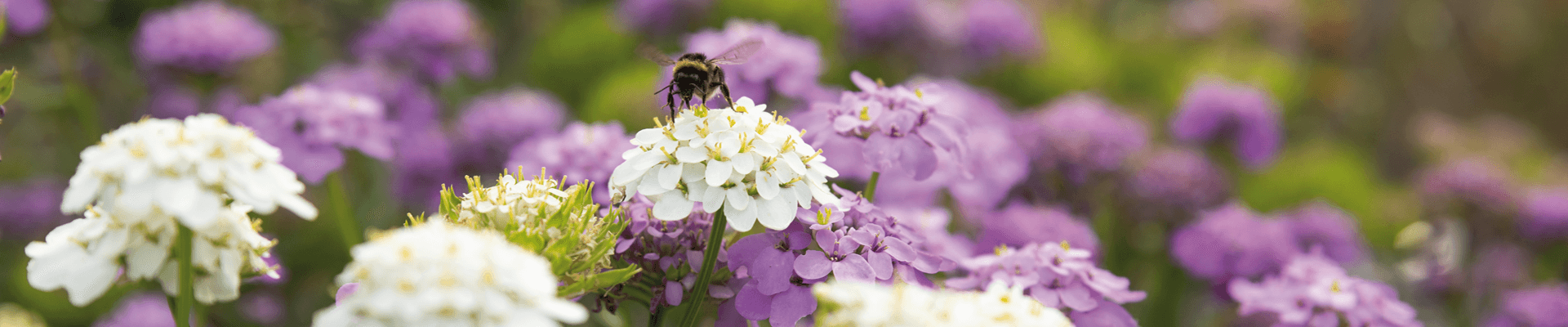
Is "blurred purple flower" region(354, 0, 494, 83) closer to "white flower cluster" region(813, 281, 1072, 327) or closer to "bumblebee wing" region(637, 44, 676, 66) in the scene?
"bumblebee wing" region(637, 44, 676, 66)

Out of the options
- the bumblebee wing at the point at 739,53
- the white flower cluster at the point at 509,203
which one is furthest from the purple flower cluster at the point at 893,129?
the white flower cluster at the point at 509,203

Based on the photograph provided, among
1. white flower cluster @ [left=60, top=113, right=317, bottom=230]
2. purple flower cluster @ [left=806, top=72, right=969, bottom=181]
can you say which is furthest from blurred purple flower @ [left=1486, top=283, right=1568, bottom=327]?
white flower cluster @ [left=60, top=113, right=317, bottom=230]

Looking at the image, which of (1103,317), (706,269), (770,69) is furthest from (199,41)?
(1103,317)

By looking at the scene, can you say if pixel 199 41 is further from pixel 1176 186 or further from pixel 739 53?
pixel 1176 186

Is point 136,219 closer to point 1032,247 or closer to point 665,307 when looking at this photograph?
point 665,307

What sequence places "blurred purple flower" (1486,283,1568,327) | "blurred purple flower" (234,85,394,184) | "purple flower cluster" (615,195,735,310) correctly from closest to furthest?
"purple flower cluster" (615,195,735,310) → "blurred purple flower" (234,85,394,184) → "blurred purple flower" (1486,283,1568,327)

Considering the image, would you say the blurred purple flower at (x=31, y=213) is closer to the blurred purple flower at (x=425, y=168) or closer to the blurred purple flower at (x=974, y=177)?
the blurred purple flower at (x=425, y=168)
